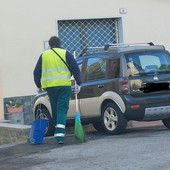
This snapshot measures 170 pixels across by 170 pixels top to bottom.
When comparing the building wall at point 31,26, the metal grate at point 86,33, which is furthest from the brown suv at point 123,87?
the metal grate at point 86,33

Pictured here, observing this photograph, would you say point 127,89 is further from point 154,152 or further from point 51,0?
point 51,0

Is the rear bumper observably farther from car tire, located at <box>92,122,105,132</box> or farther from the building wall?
the building wall

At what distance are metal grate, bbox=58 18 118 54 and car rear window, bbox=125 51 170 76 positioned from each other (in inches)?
191

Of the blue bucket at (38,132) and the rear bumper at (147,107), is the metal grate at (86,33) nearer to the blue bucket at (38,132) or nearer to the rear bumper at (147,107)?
the rear bumper at (147,107)

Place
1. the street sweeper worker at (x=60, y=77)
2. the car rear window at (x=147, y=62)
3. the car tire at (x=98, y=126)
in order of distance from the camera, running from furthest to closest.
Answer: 1. the car tire at (x=98, y=126)
2. the car rear window at (x=147, y=62)
3. the street sweeper worker at (x=60, y=77)

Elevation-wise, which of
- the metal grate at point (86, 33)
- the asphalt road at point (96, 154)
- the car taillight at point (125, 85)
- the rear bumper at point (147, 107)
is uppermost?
the metal grate at point (86, 33)

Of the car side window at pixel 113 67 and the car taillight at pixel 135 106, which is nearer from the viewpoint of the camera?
the car taillight at pixel 135 106

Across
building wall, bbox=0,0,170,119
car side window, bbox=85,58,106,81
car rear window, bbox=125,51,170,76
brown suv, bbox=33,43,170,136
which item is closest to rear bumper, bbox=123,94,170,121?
brown suv, bbox=33,43,170,136

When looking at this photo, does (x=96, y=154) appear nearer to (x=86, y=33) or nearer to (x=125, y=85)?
(x=125, y=85)

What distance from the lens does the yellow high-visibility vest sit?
33.8 feet

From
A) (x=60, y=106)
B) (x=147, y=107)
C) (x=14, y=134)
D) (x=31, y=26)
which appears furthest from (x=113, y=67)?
(x=31, y=26)

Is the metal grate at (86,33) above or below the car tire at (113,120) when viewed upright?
above

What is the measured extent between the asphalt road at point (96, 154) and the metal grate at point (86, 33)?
5.49 m

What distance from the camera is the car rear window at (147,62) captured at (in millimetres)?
11305
